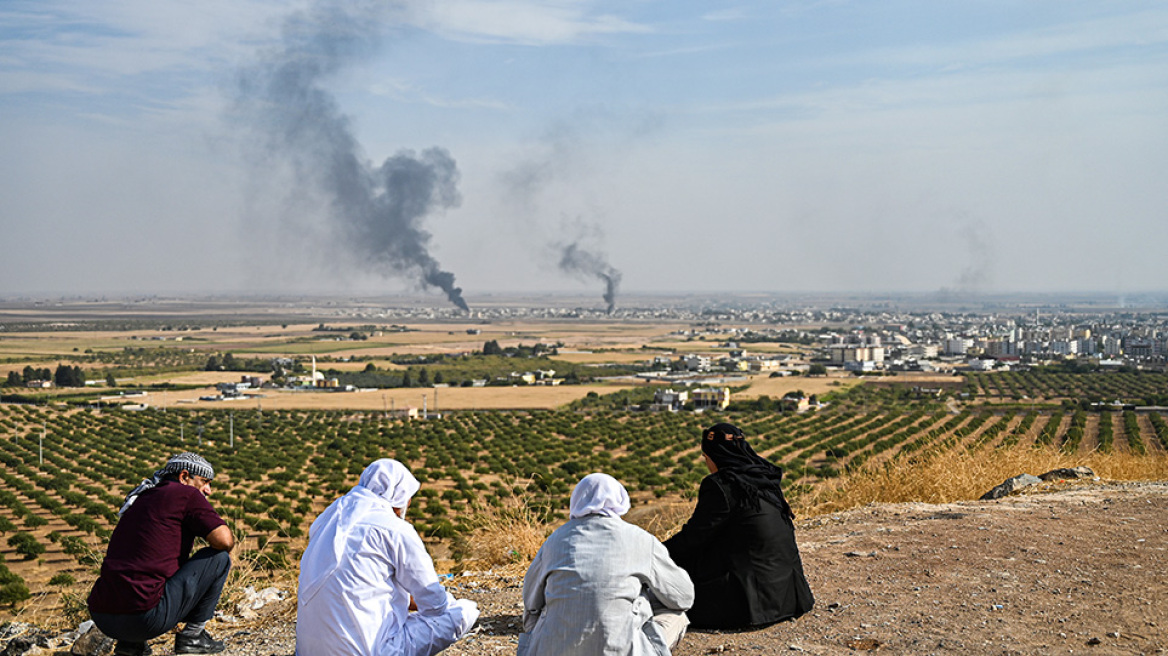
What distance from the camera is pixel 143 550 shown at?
12.6 feet

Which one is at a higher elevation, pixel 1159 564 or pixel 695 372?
pixel 1159 564

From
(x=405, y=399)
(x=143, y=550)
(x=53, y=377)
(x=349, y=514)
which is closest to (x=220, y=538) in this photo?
(x=143, y=550)

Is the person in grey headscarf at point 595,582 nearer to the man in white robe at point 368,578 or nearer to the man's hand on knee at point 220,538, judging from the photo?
the man in white robe at point 368,578

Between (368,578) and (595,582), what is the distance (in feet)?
2.49

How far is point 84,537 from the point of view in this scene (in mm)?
20484

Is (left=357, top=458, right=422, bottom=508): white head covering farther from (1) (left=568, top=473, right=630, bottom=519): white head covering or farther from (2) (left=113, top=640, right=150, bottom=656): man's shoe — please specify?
(2) (left=113, top=640, right=150, bottom=656): man's shoe

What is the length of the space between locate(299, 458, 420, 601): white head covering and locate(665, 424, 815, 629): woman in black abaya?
1243 mm

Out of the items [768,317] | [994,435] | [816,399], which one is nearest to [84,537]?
[994,435]

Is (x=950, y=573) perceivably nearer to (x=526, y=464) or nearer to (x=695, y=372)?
(x=526, y=464)

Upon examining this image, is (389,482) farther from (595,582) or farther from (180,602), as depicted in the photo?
(180,602)

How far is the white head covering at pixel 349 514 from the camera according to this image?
10.6 feet

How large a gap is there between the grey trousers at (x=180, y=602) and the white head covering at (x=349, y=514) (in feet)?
2.97

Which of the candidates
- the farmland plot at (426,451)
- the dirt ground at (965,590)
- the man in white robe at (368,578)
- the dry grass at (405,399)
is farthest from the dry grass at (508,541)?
the dry grass at (405,399)

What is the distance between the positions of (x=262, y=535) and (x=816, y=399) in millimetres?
42281
